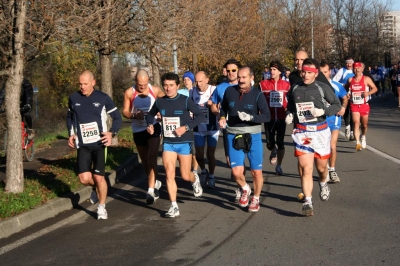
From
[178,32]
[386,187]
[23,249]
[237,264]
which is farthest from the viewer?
[178,32]

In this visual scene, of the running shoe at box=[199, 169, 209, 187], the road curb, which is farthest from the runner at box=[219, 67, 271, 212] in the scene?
the road curb

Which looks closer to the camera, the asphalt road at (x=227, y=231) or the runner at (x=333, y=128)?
the asphalt road at (x=227, y=231)

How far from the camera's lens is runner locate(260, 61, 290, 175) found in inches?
452

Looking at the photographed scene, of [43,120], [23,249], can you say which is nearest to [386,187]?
[23,249]

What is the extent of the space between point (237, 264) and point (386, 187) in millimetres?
4601

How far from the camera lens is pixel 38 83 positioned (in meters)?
38.0

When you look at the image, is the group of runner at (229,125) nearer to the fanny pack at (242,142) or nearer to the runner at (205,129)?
the fanny pack at (242,142)

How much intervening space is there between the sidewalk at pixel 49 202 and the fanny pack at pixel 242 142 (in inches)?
106

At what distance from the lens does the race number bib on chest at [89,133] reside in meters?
8.70

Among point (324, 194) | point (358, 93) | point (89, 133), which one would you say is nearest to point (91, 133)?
point (89, 133)

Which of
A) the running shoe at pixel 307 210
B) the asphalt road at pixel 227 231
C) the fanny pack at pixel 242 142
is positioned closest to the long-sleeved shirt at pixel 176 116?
the fanny pack at pixel 242 142

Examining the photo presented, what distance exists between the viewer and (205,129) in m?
10.9

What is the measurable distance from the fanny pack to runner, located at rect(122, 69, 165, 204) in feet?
5.35

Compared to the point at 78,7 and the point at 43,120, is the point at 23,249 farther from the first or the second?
the point at 43,120
